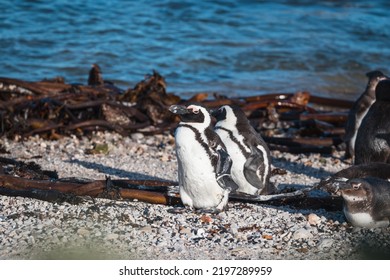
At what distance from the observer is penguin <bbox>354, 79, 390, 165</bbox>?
8.09 m

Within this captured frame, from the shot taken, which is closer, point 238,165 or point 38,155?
point 238,165

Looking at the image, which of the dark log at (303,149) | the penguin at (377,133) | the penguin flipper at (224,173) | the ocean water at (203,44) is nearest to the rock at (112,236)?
the penguin flipper at (224,173)

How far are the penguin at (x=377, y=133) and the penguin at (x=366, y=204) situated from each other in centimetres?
192

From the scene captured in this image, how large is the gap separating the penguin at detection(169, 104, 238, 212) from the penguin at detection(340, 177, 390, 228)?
887 millimetres

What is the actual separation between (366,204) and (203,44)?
10260 millimetres

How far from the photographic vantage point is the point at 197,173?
648 centimetres

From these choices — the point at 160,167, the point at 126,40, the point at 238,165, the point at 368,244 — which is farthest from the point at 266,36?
the point at 368,244

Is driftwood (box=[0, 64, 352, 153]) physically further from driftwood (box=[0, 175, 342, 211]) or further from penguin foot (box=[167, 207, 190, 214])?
penguin foot (box=[167, 207, 190, 214])

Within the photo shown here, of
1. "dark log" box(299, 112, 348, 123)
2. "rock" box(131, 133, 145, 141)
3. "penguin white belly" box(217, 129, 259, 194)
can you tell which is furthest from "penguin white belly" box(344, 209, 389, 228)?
"dark log" box(299, 112, 348, 123)

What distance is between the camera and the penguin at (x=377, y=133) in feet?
26.5

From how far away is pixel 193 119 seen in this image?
6523mm

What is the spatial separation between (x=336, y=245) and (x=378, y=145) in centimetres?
247

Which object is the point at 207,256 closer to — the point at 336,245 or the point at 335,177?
the point at 336,245
